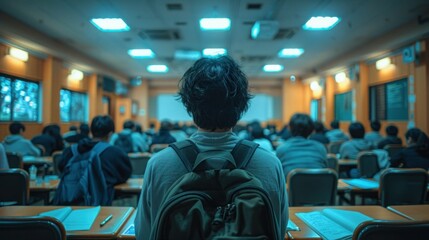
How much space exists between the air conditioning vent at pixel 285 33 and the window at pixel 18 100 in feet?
17.5

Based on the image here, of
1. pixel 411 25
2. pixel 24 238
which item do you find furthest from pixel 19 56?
pixel 411 25

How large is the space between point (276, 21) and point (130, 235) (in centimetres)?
515

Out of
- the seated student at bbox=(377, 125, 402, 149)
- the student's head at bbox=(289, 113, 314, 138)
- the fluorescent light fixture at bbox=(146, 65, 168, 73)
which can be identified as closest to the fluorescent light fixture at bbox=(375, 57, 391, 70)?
the seated student at bbox=(377, 125, 402, 149)

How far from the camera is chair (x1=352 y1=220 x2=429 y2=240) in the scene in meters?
1.06

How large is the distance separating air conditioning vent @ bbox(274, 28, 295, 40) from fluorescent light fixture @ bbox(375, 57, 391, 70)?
2575mm

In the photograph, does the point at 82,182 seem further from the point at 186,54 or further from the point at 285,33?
the point at 186,54

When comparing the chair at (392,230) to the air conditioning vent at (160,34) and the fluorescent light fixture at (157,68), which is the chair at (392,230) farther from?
the fluorescent light fixture at (157,68)

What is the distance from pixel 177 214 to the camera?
0.80 metres

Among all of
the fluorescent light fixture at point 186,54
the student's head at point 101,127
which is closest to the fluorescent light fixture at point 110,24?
the fluorescent light fixture at point 186,54

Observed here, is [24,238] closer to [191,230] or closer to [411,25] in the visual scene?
[191,230]

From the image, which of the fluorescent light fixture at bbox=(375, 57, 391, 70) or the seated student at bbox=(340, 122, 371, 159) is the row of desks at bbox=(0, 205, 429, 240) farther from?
the fluorescent light fixture at bbox=(375, 57, 391, 70)

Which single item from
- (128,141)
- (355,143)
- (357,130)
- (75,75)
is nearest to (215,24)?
(128,141)

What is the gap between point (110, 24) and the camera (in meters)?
5.99

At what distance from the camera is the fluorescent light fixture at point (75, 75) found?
8.57 metres
